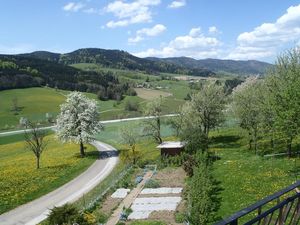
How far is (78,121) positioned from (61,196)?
3320 cm

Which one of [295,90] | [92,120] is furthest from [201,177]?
[92,120]

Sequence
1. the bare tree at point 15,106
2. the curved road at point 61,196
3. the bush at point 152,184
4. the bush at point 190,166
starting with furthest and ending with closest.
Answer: the bare tree at point 15,106, the bush at point 190,166, the bush at point 152,184, the curved road at point 61,196

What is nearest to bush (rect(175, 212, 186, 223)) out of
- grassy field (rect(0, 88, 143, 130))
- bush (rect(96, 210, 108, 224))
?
bush (rect(96, 210, 108, 224))

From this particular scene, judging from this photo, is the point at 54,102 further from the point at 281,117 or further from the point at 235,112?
the point at 281,117

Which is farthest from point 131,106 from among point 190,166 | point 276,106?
point 276,106

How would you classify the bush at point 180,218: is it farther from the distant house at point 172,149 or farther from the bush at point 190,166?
the distant house at point 172,149

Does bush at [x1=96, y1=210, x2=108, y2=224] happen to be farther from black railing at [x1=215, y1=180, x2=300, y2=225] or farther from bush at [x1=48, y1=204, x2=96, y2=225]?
black railing at [x1=215, y1=180, x2=300, y2=225]

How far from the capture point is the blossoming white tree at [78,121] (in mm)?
79500

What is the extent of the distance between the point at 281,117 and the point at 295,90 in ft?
8.95

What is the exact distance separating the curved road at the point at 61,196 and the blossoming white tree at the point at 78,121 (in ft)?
23.5

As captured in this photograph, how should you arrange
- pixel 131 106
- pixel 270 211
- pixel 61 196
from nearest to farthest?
pixel 270 211 < pixel 61 196 < pixel 131 106

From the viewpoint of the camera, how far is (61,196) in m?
49.0

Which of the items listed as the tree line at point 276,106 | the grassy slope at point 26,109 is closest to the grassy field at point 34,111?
the grassy slope at point 26,109

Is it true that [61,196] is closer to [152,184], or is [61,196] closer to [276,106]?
[152,184]
